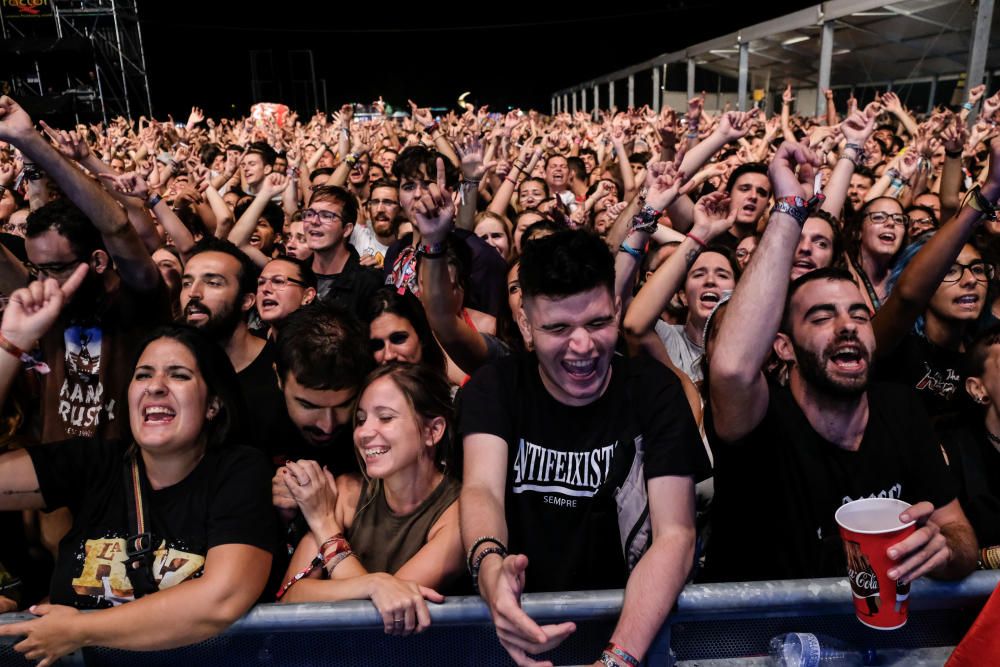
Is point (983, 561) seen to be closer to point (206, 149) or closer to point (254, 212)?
point (254, 212)

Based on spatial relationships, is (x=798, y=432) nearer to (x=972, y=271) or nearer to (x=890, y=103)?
(x=972, y=271)

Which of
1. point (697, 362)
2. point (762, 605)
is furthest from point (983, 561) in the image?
point (697, 362)

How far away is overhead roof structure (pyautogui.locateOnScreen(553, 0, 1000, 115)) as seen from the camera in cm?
951

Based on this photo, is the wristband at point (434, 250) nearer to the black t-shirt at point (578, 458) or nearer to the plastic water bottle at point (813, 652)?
the black t-shirt at point (578, 458)

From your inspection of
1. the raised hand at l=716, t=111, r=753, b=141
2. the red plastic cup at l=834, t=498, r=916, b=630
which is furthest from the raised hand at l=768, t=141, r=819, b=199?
the raised hand at l=716, t=111, r=753, b=141

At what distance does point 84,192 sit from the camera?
9.02 ft

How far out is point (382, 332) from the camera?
2803 millimetres

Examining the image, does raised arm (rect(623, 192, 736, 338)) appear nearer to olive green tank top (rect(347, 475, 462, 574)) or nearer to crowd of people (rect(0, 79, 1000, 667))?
crowd of people (rect(0, 79, 1000, 667))

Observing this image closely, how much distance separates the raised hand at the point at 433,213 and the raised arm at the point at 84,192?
3.85 feet

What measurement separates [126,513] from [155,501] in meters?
0.08

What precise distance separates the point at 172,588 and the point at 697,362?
7.00ft

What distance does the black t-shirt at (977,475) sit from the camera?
2109 millimetres

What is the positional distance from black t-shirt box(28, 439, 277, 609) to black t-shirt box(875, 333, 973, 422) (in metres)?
2.38

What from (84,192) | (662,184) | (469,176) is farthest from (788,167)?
(84,192)
